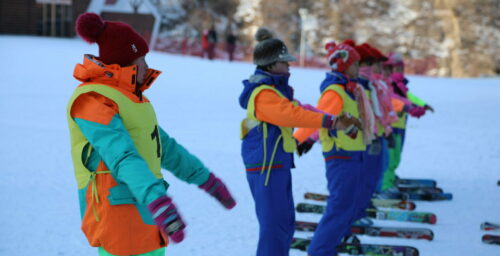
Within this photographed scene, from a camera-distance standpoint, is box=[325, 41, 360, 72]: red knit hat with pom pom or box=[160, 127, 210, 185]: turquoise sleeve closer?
box=[160, 127, 210, 185]: turquoise sleeve

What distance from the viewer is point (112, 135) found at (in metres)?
2.50

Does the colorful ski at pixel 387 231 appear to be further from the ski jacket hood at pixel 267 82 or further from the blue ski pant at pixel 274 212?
the ski jacket hood at pixel 267 82

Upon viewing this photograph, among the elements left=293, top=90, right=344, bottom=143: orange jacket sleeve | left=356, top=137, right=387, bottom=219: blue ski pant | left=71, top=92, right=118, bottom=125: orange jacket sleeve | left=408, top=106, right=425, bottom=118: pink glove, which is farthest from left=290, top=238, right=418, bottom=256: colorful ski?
left=71, top=92, right=118, bottom=125: orange jacket sleeve

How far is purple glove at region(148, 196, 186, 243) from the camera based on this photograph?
236 cm

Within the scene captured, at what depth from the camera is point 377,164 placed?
21.0 ft

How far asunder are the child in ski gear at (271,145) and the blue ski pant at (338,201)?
2.53 feet

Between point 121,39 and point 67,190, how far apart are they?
4818mm

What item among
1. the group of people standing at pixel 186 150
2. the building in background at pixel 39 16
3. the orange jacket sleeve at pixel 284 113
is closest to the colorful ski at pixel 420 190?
the group of people standing at pixel 186 150

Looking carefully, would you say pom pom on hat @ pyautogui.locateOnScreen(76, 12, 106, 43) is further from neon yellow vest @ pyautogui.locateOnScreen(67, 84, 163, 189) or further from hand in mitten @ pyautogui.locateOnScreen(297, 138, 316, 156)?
hand in mitten @ pyautogui.locateOnScreen(297, 138, 316, 156)

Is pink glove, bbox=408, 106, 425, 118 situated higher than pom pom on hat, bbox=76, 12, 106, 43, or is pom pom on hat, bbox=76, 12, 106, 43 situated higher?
pom pom on hat, bbox=76, 12, 106, 43

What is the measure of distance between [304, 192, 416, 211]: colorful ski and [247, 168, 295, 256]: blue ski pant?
3.17 metres

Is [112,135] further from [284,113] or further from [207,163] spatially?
[207,163]

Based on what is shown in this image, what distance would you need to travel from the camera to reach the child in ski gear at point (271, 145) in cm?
401

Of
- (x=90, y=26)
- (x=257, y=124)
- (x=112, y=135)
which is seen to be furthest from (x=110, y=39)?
(x=257, y=124)
